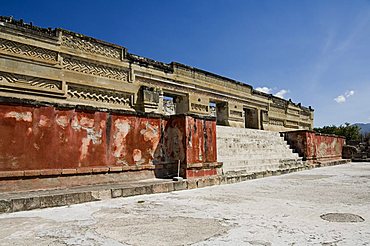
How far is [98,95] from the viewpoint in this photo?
10.6 meters

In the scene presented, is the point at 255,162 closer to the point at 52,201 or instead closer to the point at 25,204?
the point at 52,201

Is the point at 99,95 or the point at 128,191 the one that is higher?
the point at 99,95

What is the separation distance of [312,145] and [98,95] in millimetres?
9679

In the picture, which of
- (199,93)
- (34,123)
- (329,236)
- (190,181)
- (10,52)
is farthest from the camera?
(199,93)

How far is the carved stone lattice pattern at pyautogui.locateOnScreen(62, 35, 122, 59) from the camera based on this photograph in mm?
9960

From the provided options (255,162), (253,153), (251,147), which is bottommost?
(255,162)

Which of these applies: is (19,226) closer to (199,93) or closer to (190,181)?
(190,181)

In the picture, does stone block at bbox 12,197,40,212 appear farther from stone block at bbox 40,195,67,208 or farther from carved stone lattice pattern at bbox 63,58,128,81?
carved stone lattice pattern at bbox 63,58,128,81

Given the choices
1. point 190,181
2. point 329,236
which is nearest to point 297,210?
point 329,236

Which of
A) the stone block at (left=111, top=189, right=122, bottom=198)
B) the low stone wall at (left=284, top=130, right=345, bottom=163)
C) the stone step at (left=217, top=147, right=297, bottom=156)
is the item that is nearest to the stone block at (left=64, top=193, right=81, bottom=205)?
the stone block at (left=111, top=189, right=122, bottom=198)

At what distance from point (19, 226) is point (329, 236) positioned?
341 centimetres

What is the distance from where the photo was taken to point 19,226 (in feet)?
11.1

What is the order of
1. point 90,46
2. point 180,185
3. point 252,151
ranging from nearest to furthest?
1. point 180,185
2. point 90,46
3. point 252,151

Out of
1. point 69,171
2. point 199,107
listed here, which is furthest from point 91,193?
point 199,107
